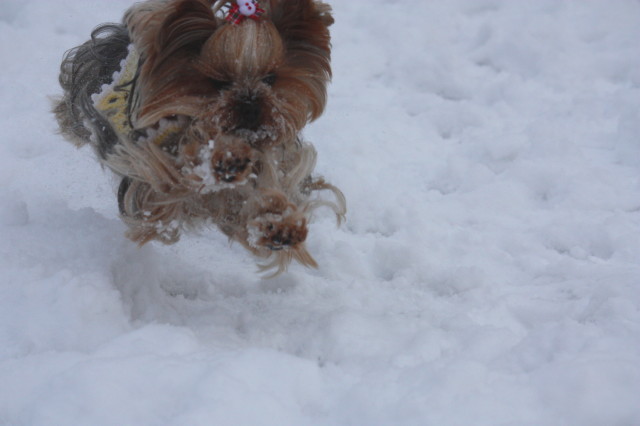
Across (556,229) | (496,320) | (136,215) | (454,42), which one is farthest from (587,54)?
(136,215)

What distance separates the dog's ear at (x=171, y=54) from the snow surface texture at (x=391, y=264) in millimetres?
680

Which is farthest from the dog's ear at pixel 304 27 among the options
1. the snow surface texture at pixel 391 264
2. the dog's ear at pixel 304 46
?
the snow surface texture at pixel 391 264

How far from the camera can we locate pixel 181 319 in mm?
2160

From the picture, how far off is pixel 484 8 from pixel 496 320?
12.2 ft

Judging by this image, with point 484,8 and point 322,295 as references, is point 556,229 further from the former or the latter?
point 484,8

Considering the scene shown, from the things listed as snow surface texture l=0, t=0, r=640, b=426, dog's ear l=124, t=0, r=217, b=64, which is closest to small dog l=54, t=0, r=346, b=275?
dog's ear l=124, t=0, r=217, b=64

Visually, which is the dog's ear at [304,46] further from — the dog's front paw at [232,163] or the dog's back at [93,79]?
the dog's back at [93,79]

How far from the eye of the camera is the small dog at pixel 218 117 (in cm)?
188

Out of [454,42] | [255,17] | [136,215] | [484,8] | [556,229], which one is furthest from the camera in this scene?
[484,8]

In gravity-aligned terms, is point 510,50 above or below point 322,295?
above

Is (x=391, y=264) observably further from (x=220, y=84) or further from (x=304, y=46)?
(x=220, y=84)

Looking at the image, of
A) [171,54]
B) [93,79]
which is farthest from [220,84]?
[93,79]

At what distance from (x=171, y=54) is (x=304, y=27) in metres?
0.47

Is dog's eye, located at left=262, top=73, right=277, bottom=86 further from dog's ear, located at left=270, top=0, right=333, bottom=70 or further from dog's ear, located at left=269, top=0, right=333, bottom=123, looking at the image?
dog's ear, located at left=270, top=0, right=333, bottom=70
